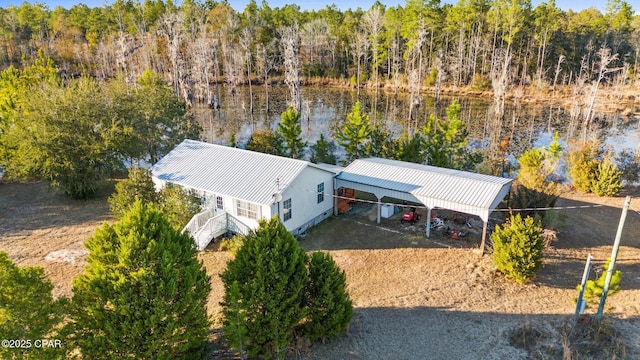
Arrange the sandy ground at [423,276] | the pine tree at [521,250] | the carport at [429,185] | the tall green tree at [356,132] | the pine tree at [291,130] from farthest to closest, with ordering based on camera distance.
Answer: the pine tree at [291,130] → the tall green tree at [356,132] → the carport at [429,185] → the pine tree at [521,250] → the sandy ground at [423,276]

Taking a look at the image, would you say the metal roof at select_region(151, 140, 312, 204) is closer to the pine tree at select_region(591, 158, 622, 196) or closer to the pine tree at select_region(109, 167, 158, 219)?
the pine tree at select_region(109, 167, 158, 219)

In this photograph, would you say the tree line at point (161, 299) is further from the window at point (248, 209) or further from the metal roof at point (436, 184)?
the metal roof at point (436, 184)

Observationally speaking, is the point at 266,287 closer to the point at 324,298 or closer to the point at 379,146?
the point at 324,298

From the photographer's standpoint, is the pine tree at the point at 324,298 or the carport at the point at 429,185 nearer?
the pine tree at the point at 324,298

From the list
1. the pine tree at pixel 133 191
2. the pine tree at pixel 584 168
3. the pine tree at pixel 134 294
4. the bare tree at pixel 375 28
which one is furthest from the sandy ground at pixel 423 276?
the bare tree at pixel 375 28

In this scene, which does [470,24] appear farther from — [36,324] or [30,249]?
[36,324]

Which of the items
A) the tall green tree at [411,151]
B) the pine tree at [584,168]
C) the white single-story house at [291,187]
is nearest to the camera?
the white single-story house at [291,187]
